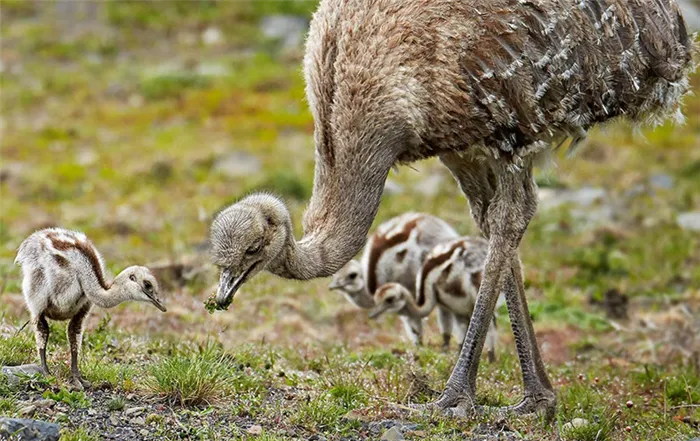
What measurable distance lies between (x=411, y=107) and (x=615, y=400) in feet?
10.6

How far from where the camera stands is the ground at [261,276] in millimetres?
7785

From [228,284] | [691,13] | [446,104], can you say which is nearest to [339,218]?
[228,284]

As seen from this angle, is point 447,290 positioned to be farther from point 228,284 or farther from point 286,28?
point 286,28

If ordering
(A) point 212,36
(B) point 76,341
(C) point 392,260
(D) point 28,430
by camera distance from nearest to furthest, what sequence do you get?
(D) point 28,430, (B) point 76,341, (C) point 392,260, (A) point 212,36

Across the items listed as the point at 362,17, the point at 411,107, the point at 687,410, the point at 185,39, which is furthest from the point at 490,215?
the point at 185,39

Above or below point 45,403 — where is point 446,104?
above

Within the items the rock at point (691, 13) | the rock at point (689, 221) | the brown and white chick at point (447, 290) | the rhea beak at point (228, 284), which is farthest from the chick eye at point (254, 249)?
the rock at point (691, 13)

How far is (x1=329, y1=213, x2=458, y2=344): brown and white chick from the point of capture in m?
12.4

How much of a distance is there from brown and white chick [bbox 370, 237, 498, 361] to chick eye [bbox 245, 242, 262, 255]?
388cm

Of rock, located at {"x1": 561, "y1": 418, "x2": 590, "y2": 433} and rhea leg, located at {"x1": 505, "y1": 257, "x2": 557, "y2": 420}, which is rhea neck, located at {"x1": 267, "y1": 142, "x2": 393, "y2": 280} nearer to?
rhea leg, located at {"x1": 505, "y1": 257, "x2": 557, "y2": 420}

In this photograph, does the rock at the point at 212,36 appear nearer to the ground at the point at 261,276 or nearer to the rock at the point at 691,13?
the ground at the point at 261,276

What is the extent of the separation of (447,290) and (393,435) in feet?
13.3

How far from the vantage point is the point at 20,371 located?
296 inches

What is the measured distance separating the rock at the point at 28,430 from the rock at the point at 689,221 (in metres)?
11.7
